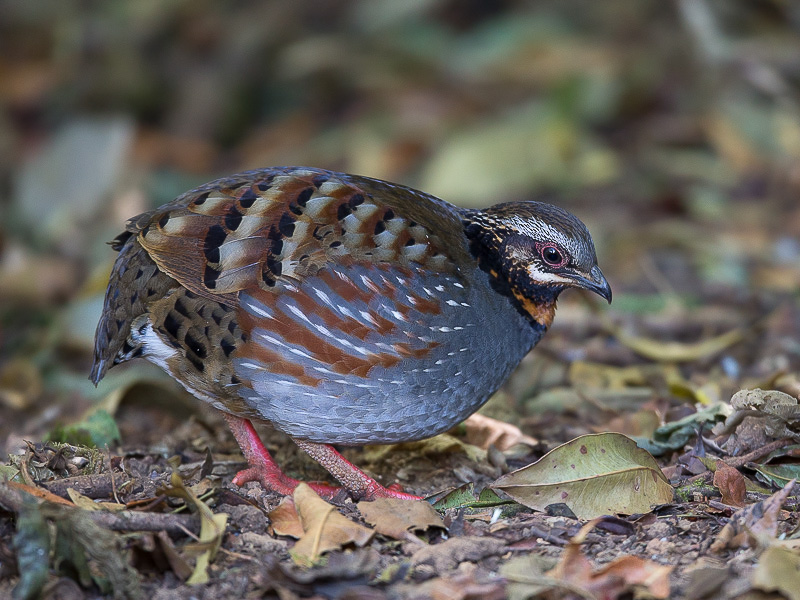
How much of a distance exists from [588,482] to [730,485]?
57cm

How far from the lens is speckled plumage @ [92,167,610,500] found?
4133 millimetres

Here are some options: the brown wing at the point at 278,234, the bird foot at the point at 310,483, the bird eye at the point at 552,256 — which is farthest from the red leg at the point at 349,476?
the bird eye at the point at 552,256

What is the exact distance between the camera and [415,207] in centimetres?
450

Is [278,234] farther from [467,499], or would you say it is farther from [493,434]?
[493,434]

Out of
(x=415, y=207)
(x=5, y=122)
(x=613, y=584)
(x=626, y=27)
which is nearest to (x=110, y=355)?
(x=415, y=207)

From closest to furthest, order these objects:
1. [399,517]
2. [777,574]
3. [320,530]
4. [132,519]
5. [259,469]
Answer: [777,574]
[132,519]
[320,530]
[399,517]
[259,469]

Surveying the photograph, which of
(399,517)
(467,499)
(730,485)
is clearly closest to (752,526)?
(730,485)

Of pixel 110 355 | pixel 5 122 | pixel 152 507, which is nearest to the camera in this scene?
pixel 152 507

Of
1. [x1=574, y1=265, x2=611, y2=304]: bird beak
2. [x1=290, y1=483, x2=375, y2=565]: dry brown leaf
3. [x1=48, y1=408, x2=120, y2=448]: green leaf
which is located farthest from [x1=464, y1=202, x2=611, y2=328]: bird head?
[x1=48, y1=408, x2=120, y2=448]: green leaf

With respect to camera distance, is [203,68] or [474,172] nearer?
[474,172]

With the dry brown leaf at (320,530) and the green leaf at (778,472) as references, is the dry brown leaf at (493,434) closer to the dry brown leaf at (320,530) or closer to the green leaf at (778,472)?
the green leaf at (778,472)

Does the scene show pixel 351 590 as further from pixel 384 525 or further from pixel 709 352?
pixel 709 352

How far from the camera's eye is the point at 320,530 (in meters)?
3.69

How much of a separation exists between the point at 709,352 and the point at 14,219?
592cm
